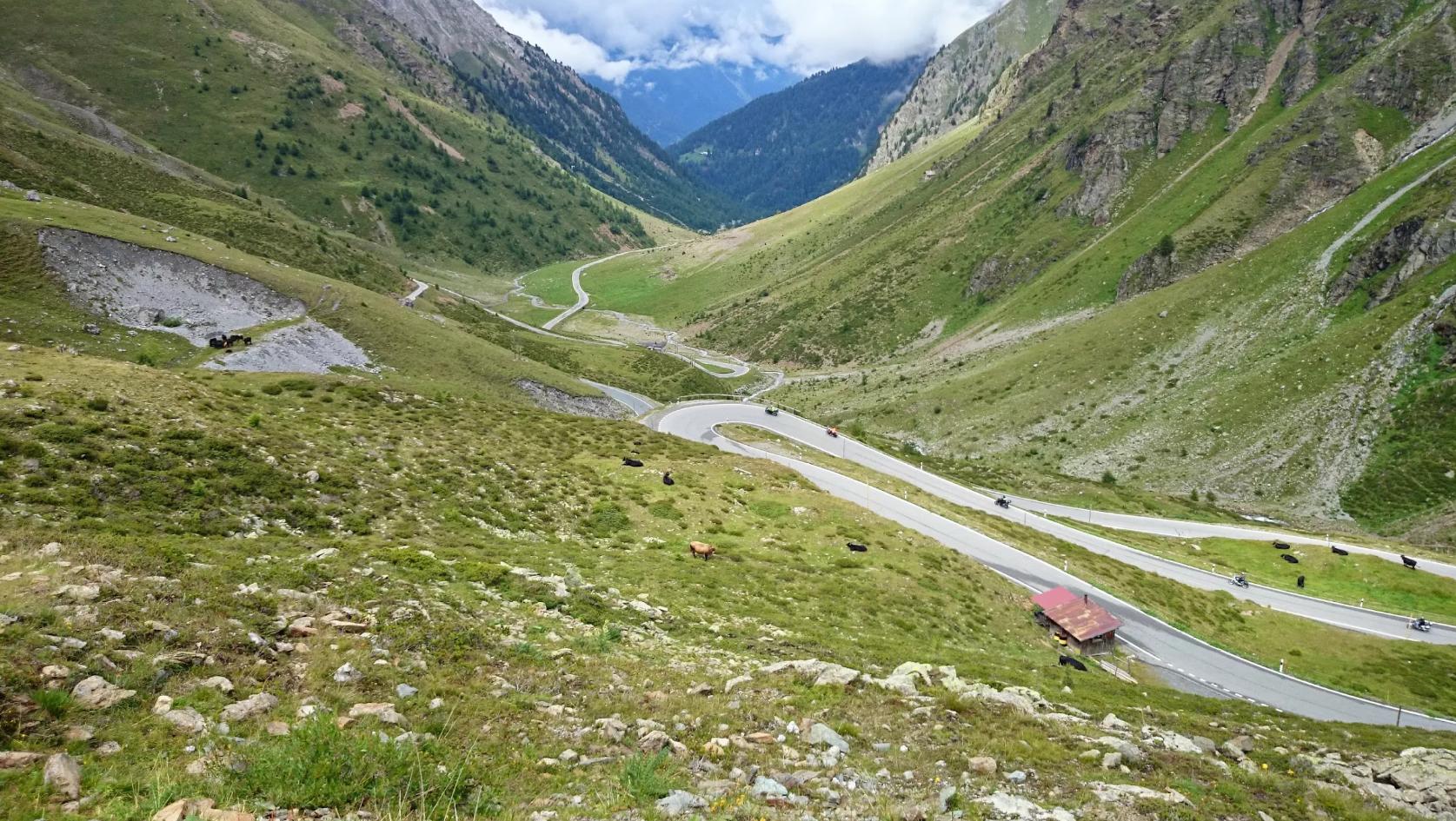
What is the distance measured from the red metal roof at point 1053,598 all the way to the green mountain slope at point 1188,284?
42.6 meters

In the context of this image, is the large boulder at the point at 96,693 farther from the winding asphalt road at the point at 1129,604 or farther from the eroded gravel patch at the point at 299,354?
the winding asphalt road at the point at 1129,604

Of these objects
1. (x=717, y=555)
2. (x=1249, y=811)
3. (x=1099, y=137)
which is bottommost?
(x=717, y=555)

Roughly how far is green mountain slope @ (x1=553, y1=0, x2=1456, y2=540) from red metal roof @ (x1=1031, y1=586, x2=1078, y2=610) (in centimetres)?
4261

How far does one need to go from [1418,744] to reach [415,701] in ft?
75.2

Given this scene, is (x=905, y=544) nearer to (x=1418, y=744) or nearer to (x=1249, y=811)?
(x=1418, y=744)

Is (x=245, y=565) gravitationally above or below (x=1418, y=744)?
below

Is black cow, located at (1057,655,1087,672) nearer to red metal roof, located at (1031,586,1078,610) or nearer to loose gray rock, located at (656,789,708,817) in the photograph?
red metal roof, located at (1031,586,1078,610)

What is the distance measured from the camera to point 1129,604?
1481 inches

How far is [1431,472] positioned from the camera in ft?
175

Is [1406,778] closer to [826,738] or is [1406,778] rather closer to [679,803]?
[826,738]

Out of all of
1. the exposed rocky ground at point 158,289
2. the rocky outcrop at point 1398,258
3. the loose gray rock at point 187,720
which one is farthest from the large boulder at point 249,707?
the rocky outcrop at point 1398,258

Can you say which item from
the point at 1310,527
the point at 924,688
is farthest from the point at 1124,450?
the point at 924,688

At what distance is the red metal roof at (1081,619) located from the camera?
2984cm

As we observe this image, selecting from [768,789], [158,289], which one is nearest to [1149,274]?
[768,789]
